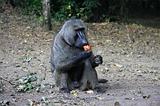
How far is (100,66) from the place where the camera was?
383 inches

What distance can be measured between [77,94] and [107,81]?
1.13 meters

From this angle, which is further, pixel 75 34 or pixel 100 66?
pixel 100 66

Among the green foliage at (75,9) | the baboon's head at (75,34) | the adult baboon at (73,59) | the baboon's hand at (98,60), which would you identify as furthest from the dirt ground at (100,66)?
the baboon's head at (75,34)

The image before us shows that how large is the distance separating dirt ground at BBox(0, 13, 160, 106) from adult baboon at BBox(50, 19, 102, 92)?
18 centimetres

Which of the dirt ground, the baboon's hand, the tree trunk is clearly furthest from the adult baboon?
the tree trunk

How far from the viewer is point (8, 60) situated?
10266mm

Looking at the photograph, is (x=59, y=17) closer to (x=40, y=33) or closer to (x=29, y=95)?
(x=40, y=33)

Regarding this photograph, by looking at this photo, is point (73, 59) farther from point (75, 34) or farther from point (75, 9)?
point (75, 9)

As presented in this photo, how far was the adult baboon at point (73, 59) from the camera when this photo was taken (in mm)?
6746

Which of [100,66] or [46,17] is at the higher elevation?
[46,17]

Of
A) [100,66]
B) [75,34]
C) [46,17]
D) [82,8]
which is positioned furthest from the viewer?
[82,8]

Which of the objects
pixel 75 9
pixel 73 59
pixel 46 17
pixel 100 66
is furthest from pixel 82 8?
pixel 73 59

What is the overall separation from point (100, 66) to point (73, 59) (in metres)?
2.97

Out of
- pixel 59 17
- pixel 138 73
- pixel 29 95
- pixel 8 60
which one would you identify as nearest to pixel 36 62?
pixel 8 60
